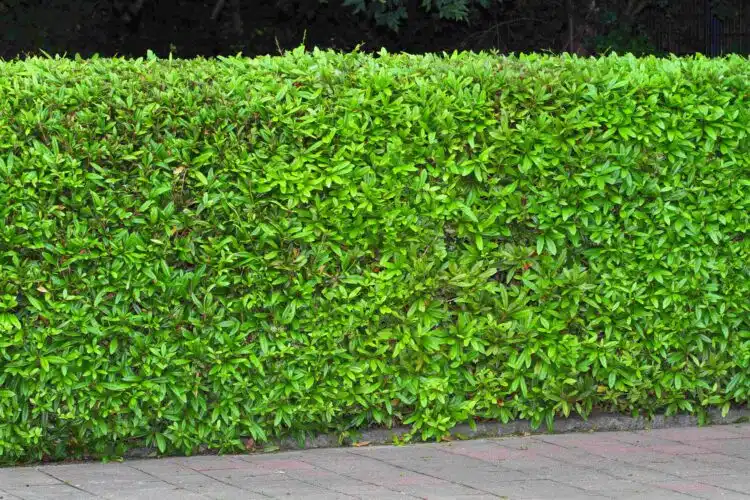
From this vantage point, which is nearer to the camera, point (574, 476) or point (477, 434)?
point (574, 476)

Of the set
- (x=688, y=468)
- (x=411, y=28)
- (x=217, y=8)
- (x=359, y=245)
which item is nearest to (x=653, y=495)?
(x=688, y=468)

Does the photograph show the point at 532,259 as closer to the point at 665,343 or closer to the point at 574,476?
the point at 665,343

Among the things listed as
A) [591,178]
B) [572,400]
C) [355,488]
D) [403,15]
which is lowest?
[355,488]

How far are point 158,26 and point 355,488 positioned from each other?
37.9ft

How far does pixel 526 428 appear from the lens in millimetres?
6973

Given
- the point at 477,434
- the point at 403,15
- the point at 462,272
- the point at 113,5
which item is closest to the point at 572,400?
the point at 477,434

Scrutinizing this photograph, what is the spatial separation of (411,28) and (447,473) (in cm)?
984

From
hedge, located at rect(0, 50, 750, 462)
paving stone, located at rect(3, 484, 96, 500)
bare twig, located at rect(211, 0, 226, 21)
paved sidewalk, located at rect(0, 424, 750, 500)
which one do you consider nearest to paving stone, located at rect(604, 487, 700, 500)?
paved sidewalk, located at rect(0, 424, 750, 500)

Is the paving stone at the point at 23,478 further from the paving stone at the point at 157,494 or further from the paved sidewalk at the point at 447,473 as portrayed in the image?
the paving stone at the point at 157,494

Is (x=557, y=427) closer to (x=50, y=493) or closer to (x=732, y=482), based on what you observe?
(x=732, y=482)

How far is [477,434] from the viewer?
272 inches

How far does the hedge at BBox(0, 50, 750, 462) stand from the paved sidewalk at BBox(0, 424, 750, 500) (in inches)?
9.3

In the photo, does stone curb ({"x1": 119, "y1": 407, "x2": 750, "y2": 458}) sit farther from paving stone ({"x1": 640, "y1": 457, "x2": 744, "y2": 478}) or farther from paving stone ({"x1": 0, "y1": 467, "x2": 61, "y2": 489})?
paving stone ({"x1": 640, "y1": 457, "x2": 744, "y2": 478})

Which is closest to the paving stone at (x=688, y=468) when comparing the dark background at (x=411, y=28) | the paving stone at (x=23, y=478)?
the paving stone at (x=23, y=478)
